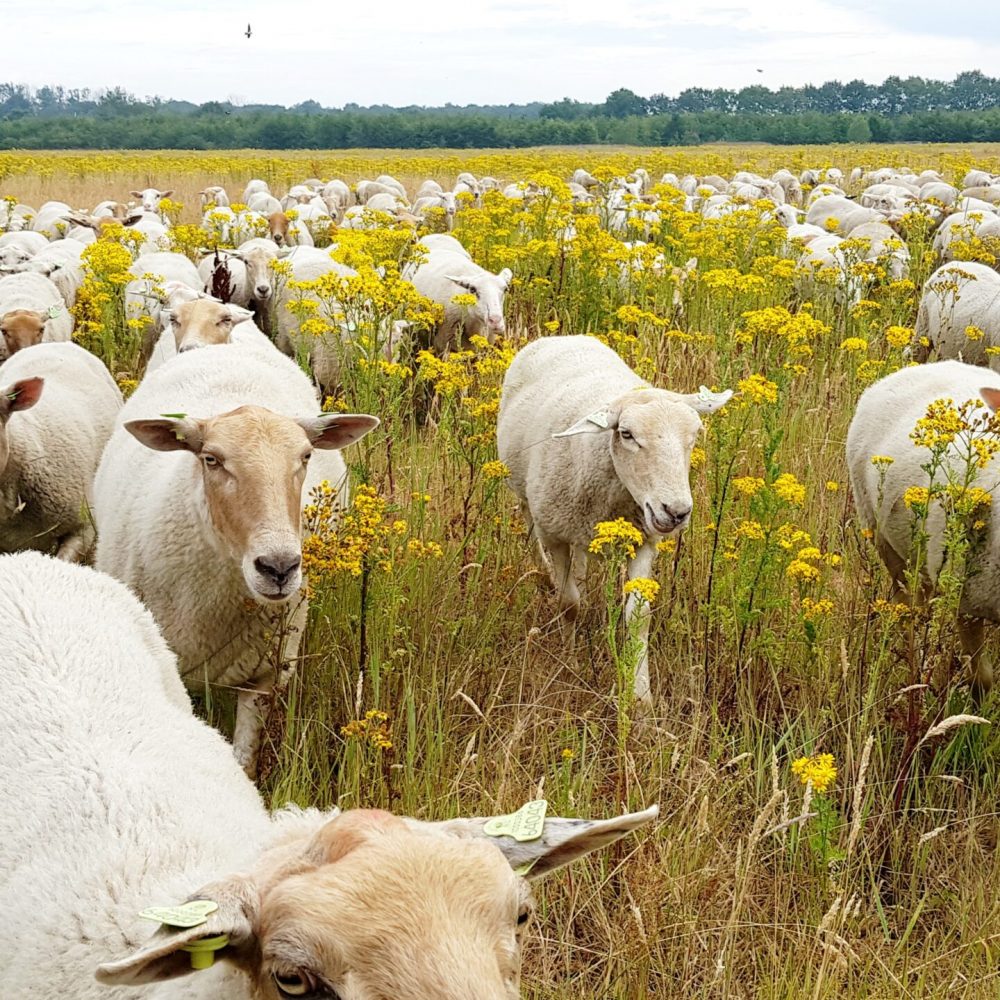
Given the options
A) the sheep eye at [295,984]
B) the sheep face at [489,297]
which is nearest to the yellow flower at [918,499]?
the sheep eye at [295,984]

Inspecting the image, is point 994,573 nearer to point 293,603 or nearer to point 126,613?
point 293,603

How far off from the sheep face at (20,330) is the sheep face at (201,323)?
1466 millimetres

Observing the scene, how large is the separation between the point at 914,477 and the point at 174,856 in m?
4.04

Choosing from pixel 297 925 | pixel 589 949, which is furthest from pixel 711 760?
pixel 297 925

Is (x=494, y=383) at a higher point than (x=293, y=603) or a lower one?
higher

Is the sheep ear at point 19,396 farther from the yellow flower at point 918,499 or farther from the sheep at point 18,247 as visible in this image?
the sheep at point 18,247

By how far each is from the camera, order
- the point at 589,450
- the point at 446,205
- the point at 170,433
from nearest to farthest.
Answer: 1. the point at 170,433
2. the point at 589,450
3. the point at 446,205

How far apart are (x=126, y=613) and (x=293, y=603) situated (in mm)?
1048

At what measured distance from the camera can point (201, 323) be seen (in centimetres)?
706

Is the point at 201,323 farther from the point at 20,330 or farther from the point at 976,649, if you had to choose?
the point at 976,649

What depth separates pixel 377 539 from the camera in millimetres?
4156

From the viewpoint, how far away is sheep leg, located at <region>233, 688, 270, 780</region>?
4074 millimetres

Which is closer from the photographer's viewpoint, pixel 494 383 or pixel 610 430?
pixel 610 430

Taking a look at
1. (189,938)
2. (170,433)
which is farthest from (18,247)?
(189,938)
